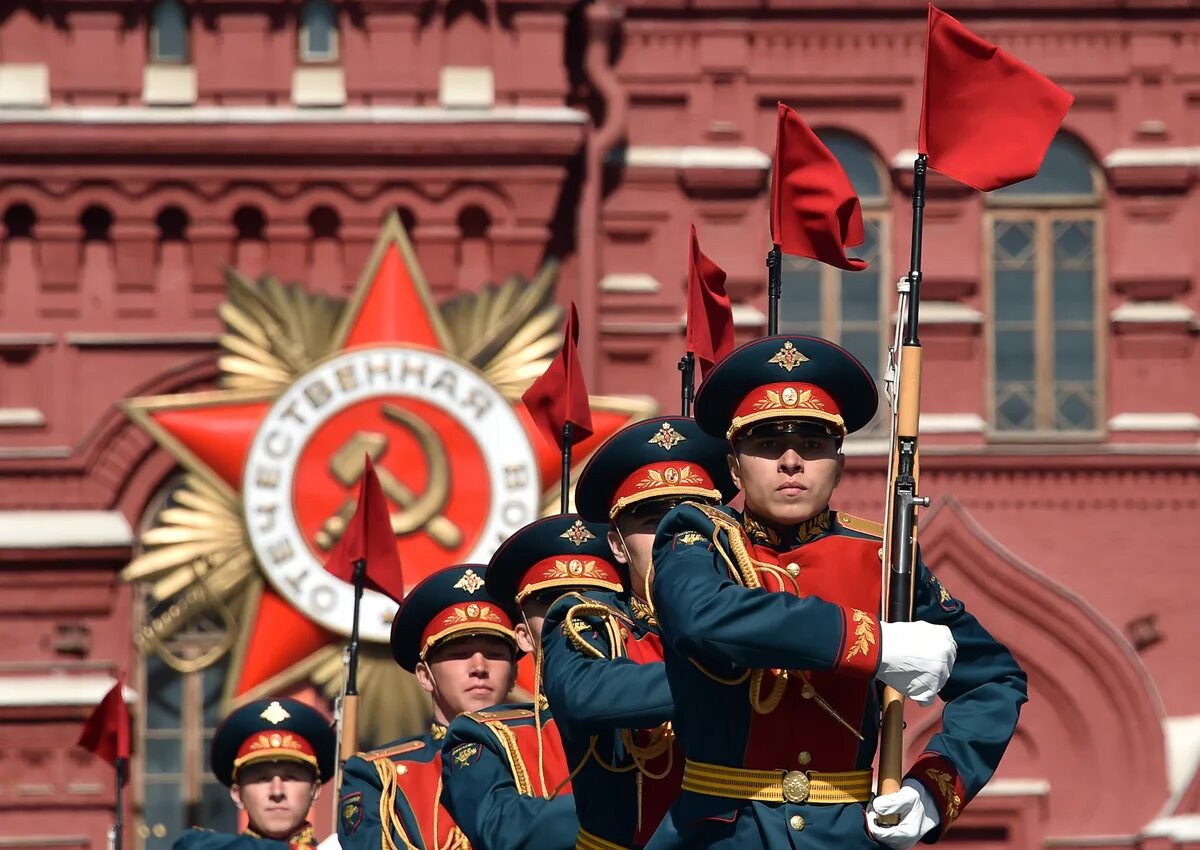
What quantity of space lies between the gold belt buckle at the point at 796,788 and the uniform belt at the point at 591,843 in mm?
935

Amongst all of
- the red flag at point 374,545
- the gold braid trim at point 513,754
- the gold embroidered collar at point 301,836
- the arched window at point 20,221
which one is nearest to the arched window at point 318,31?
the arched window at point 20,221

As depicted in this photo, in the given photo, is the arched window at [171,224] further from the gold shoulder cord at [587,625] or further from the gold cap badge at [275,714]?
the gold shoulder cord at [587,625]

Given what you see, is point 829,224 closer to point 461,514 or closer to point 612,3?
point 461,514

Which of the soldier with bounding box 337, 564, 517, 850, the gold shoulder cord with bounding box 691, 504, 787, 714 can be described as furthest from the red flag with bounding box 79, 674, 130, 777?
the gold shoulder cord with bounding box 691, 504, 787, 714

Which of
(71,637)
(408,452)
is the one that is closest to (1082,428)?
(408,452)

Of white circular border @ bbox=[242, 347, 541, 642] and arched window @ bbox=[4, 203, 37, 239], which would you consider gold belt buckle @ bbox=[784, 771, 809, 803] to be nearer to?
white circular border @ bbox=[242, 347, 541, 642]

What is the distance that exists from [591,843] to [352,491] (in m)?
7.82

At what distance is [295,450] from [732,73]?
2972mm

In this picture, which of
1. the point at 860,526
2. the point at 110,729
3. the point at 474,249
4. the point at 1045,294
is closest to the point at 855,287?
the point at 1045,294

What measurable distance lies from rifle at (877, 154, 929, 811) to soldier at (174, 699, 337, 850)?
332 cm

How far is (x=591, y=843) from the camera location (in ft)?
20.2

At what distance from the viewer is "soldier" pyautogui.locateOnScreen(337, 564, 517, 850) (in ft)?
24.4

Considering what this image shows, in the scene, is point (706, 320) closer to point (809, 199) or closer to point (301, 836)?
point (809, 199)

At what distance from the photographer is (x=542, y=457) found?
45.3 feet
